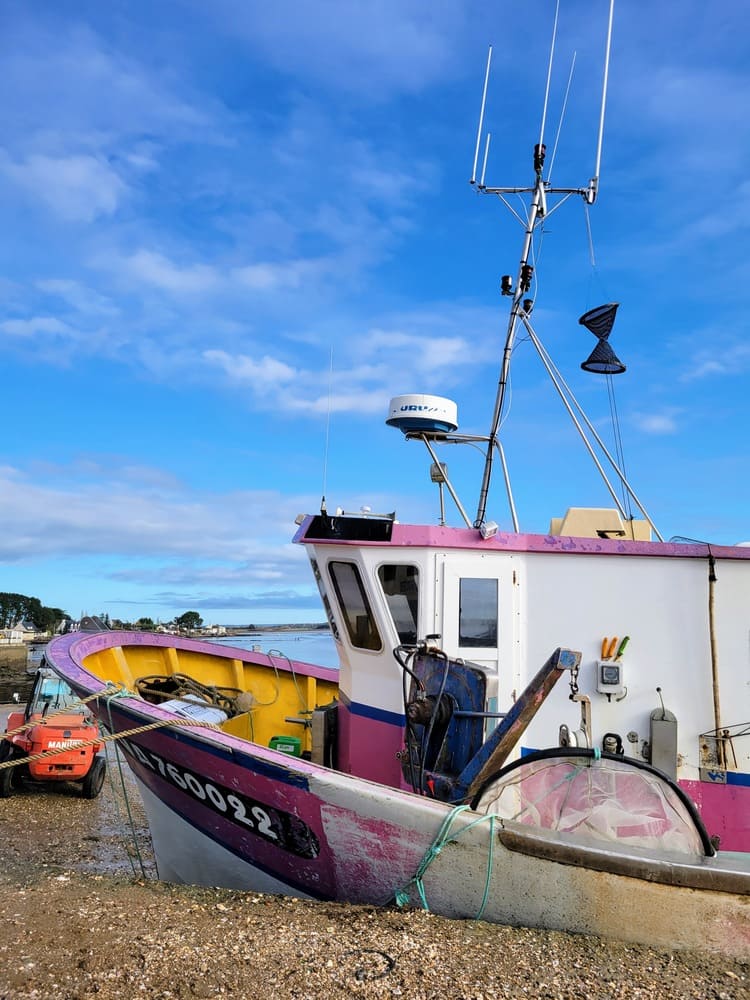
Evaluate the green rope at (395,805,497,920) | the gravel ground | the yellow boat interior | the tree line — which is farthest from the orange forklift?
the tree line

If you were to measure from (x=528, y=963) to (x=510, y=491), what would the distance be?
165 inches

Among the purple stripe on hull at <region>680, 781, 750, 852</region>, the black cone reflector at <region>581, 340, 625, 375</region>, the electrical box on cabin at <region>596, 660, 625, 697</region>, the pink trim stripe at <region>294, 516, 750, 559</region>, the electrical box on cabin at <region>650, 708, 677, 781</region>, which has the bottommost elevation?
the purple stripe on hull at <region>680, 781, 750, 852</region>

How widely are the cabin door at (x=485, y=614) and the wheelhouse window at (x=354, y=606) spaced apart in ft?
2.12

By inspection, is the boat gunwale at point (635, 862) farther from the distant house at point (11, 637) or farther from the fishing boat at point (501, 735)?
the distant house at point (11, 637)

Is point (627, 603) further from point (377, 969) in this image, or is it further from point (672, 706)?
point (377, 969)

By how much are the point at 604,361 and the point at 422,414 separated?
1.84 metres

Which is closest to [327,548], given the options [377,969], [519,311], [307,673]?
[519,311]

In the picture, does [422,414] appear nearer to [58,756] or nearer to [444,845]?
[444,845]

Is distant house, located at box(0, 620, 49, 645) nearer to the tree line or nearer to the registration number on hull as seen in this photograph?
the tree line

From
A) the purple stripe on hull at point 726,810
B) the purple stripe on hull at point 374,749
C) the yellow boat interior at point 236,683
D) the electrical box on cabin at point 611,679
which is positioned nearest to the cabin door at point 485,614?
the electrical box on cabin at point 611,679

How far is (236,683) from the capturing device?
33.8 feet

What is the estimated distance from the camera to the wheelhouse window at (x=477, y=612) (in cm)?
611

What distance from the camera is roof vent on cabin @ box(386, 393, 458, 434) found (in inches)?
279

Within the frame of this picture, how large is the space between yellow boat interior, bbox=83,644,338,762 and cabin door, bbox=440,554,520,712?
302cm
